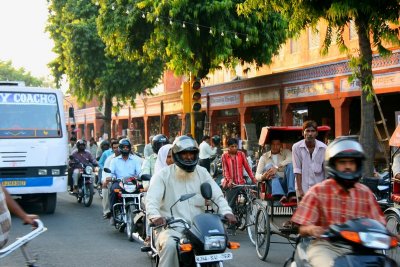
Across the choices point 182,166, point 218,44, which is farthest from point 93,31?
point 182,166

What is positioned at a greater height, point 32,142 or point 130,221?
point 32,142

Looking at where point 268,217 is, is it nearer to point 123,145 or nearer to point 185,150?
point 185,150

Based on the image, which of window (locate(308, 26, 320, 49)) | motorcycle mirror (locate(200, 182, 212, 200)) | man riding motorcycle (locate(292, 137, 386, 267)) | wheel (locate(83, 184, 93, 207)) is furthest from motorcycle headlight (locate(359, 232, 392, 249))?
window (locate(308, 26, 320, 49))

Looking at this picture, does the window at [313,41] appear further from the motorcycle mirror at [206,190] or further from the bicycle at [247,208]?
the motorcycle mirror at [206,190]

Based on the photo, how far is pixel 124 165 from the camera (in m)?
11.2

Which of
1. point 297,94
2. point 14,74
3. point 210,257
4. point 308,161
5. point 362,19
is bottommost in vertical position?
point 210,257

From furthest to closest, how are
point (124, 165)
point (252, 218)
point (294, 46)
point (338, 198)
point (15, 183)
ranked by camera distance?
point (294, 46), point (15, 183), point (124, 165), point (252, 218), point (338, 198)

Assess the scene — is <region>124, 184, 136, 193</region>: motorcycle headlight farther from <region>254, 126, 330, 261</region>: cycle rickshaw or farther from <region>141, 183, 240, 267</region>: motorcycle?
<region>141, 183, 240, 267</region>: motorcycle

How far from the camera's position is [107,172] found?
11047mm

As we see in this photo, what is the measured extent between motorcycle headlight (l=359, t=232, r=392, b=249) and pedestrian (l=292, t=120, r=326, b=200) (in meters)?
4.08

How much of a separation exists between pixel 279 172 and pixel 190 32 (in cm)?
1056

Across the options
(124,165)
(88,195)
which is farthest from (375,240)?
(88,195)

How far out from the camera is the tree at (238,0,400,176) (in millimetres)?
10367

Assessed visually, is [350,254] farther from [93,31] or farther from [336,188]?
[93,31]
